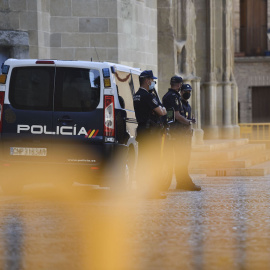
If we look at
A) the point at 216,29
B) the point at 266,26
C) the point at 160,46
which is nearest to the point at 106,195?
the point at 160,46

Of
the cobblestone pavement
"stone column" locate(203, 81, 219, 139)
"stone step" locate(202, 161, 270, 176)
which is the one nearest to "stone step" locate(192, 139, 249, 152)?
"stone column" locate(203, 81, 219, 139)

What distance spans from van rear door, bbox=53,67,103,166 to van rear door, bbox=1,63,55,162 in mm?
125

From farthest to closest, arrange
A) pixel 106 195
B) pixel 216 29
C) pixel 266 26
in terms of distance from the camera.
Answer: pixel 266 26 → pixel 216 29 → pixel 106 195

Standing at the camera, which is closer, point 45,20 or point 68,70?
point 68,70

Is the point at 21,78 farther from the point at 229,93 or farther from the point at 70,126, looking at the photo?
the point at 229,93

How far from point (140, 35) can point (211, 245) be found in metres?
12.0

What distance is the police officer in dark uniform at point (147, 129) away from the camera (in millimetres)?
12266

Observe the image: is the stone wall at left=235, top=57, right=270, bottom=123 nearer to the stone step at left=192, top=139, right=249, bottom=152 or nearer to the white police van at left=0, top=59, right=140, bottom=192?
the stone step at left=192, top=139, right=249, bottom=152

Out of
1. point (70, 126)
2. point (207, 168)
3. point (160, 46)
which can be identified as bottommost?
point (207, 168)

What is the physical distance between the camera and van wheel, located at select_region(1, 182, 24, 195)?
12.7m

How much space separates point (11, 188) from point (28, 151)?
36.2 inches

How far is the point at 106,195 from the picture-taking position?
1287 centimetres

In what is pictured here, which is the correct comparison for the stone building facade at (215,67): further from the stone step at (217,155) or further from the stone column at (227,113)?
the stone step at (217,155)

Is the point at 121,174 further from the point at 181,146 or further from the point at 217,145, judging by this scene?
the point at 217,145
